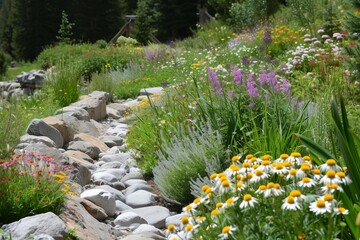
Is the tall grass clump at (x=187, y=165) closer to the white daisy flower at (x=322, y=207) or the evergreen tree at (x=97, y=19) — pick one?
the white daisy flower at (x=322, y=207)

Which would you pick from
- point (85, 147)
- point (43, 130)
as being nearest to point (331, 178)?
point (43, 130)

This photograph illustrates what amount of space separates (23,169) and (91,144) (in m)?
2.60

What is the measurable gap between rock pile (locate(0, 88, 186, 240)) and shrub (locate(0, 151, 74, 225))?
0.46 feet

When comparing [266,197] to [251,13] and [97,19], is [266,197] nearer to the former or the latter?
[251,13]

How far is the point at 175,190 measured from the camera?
458 centimetres

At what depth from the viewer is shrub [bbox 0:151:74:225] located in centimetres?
340

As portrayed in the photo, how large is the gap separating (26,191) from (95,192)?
1.03 m

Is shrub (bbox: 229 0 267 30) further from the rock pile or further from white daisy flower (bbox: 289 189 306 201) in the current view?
white daisy flower (bbox: 289 189 306 201)

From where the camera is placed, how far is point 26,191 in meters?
3.45

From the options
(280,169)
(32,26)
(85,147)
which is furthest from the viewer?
(32,26)

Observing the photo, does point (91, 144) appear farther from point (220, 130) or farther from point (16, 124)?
point (220, 130)

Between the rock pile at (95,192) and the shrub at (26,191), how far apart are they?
140 mm

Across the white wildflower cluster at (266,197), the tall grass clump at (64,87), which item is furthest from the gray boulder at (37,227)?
the tall grass clump at (64,87)

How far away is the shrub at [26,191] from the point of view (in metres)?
3.40
